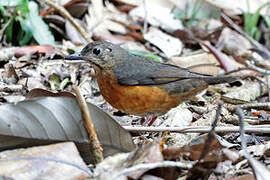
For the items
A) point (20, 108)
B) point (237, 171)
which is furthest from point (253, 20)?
point (20, 108)

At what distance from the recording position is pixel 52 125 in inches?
124

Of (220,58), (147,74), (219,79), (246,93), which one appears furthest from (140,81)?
(220,58)

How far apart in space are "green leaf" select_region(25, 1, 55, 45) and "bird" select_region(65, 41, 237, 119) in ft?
6.74

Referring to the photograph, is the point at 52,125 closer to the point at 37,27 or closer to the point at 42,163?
the point at 42,163

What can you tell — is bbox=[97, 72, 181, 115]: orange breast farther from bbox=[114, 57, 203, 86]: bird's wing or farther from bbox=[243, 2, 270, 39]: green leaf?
bbox=[243, 2, 270, 39]: green leaf

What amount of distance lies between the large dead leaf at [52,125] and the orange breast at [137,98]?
1029 mm

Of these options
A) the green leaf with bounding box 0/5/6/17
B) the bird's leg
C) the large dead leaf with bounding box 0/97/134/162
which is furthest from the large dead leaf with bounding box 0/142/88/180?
the green leaf with bounding box 0/5/6/17

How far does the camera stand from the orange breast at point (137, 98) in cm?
432

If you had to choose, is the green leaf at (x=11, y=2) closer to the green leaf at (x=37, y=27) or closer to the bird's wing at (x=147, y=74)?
the green leaf at (x=37, y=27)

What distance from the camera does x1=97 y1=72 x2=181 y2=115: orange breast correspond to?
170 inches

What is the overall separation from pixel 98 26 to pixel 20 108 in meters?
4.45

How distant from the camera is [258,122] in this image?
4.46 metres

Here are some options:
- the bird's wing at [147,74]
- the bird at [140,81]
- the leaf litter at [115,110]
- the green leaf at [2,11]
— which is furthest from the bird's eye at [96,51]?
the green leaf at [2,11]

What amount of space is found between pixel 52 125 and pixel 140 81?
1.48m
